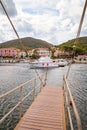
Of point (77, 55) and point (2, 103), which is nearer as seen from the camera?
point (2, 103)

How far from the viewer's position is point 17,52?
186 m

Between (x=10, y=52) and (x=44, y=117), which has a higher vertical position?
(x=10, y=52)

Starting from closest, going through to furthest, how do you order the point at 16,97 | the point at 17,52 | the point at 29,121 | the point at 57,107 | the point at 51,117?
the point at 29,121, the point at 51,117, the point at 57,107, the point at 16,97, the point at 17,52

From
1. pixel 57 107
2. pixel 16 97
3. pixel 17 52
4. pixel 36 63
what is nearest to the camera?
pixel 57 107

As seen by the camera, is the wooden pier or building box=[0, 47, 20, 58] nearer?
the wooden pier

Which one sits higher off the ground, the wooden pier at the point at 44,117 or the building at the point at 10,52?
the building at the point at 10,52

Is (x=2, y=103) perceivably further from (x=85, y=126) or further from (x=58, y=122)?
(x=58, y=122)

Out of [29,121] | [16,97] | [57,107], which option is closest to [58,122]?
[29,121]

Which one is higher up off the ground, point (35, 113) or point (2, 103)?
point (35, 113)

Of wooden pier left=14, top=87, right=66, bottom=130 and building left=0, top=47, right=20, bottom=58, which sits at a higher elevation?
building left=0, top=47, right=20, bottom=58

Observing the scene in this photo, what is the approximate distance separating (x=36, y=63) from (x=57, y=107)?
73.4 m

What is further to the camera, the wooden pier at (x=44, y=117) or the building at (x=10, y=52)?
the building at (x=10, y=52)

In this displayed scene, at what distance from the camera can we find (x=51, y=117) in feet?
28.1

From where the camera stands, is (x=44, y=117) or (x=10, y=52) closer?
(x=44, y=117)
